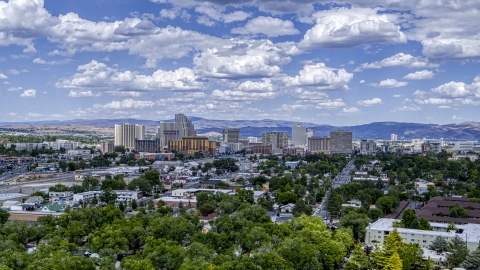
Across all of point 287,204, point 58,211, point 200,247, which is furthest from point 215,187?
point 200,247

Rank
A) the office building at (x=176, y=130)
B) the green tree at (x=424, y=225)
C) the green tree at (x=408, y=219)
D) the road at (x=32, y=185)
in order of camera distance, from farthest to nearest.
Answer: the office building at (x=176, y=130) < the road at (x=32, y=185) < the green tree at (x=408, y=219) < the green tree at (x=424, y=225)

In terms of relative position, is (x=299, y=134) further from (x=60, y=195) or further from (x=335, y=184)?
(x=60, y=195)

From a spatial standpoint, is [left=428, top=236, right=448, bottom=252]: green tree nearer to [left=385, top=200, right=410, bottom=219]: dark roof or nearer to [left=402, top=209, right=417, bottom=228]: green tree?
[left=402, top=209, right=417, bottom=228]: green tree

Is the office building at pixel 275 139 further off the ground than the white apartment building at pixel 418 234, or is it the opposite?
the office building at pixel 275 139

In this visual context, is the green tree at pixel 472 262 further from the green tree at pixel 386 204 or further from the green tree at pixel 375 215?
the green tree at pixel 386 204

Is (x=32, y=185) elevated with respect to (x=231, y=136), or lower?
lower

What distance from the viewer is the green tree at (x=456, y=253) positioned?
15.9m

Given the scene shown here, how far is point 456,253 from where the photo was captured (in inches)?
630

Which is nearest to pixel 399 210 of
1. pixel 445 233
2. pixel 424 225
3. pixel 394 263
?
pixel 424 225

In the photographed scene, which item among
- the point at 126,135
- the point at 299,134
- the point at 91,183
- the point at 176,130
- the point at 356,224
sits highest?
the point at 176,130

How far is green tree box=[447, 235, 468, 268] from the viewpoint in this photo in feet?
52.0

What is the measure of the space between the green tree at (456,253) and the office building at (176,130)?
263 feet

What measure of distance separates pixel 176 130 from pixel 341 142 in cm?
3184

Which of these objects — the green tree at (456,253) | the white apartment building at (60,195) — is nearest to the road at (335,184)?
the green tree at (456,253)
